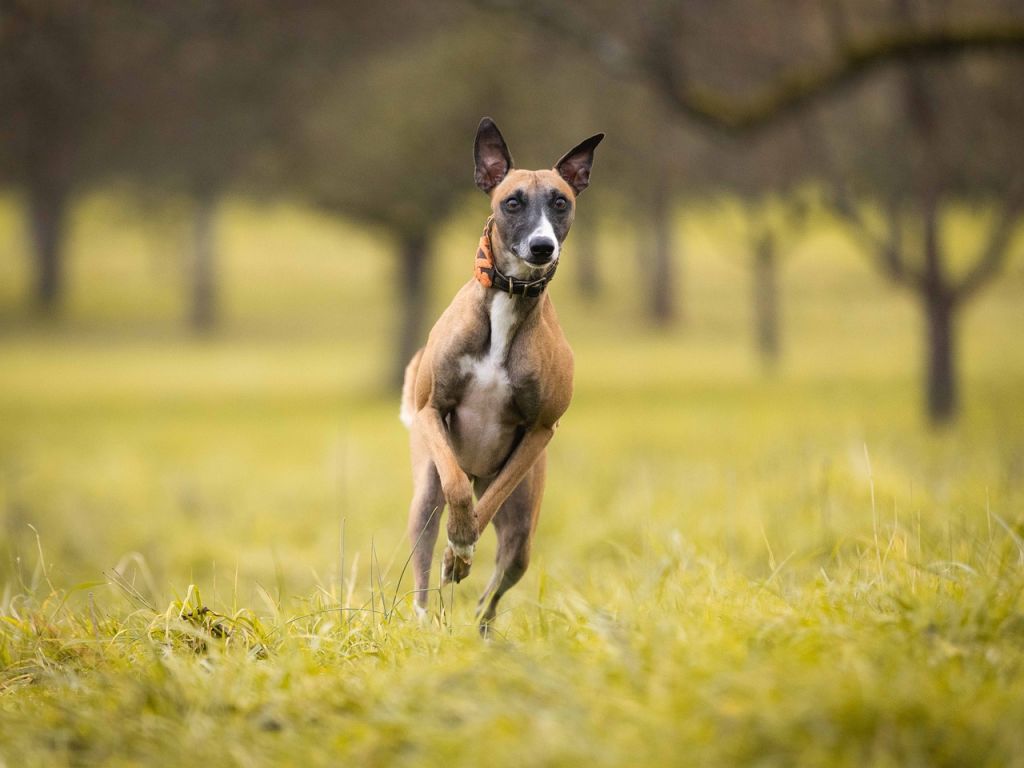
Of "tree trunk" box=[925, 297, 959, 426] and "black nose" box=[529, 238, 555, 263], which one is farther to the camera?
"tree trunk" box=[925, 297, 959, 426]

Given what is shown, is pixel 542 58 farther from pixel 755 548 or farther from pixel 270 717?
pixel 270 717

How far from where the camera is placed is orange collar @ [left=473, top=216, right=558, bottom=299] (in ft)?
12.2

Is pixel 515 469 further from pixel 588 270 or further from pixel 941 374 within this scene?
pixel 588 270

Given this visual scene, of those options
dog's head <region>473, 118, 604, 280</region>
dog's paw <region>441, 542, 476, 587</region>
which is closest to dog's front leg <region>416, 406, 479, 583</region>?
dog's paw <region>441, 542, 476, 587</region>

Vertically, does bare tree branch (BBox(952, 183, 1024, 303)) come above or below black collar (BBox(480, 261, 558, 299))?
above

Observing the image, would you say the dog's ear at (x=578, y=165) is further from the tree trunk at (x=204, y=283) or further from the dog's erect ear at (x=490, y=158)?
the tree trunk at (x=204, y=283)

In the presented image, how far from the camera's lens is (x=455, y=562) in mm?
3846

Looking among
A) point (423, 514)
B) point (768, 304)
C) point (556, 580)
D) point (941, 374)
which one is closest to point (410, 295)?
point (768, 304)

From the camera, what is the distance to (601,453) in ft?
42.1

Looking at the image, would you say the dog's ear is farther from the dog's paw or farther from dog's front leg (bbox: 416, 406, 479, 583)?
the dog's paw

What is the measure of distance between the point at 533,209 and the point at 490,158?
0.42 metres

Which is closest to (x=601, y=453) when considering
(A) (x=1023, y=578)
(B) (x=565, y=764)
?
(A) (x=1023, y=578)

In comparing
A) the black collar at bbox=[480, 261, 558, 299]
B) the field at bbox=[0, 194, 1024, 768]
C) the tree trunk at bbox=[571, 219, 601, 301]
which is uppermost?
the tree trunk at bbox=[571, 219, 601, 301]

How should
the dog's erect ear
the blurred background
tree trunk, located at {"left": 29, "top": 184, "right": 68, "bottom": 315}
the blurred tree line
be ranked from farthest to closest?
tree trunk, located at {"left": 29, "top": 184, "right": 68, "bottom": 315} < the blurred tree line < the blurred background < the dog's erect ear
